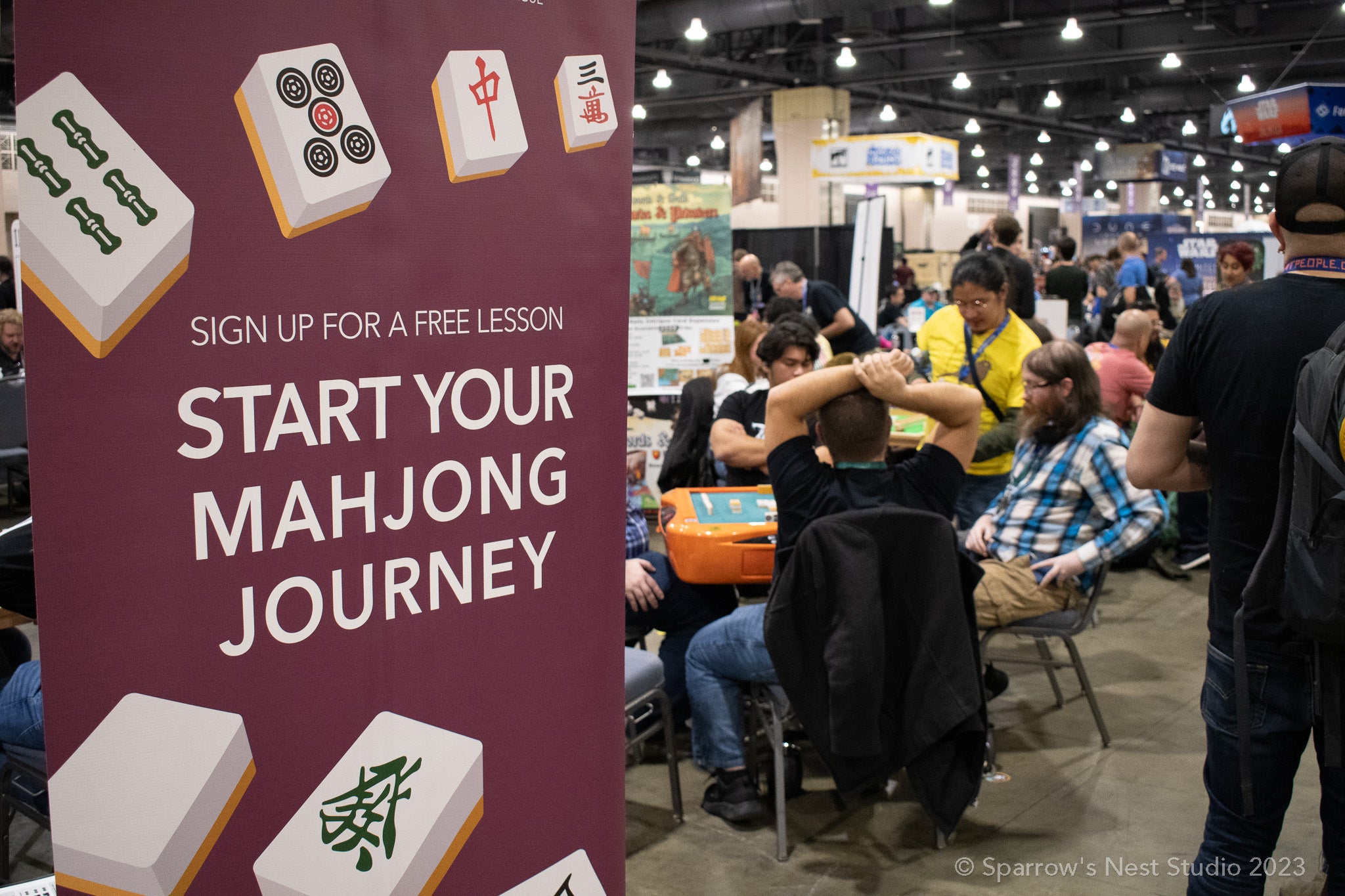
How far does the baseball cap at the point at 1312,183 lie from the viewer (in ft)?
5.34

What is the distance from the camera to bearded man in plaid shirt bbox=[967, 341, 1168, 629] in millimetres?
2988

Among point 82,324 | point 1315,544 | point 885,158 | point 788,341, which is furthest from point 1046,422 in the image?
point 885,158

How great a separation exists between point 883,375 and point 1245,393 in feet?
2.43

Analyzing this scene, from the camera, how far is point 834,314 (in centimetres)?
571

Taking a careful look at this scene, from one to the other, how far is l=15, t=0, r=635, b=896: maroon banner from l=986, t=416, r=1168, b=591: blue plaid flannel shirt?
2144mm

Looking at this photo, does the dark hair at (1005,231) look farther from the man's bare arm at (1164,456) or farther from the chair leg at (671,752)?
the man's bare arm at (1164,456)

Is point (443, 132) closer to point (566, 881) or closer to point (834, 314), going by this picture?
point (566, 881)

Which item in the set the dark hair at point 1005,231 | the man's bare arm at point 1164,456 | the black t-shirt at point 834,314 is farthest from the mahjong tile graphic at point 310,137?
the black t-shirt at point 834,314

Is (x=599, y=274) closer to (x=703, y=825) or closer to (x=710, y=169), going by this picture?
(x=703, y=825)

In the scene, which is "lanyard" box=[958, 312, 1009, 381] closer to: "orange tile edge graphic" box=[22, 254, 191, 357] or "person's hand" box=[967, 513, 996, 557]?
"person's hand" box=[967, 513, 996, 557]

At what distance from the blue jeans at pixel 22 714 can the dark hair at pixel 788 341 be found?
6.70 ft

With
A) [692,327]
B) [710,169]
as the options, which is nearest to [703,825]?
[692,327]

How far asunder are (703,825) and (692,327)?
307 centimetres

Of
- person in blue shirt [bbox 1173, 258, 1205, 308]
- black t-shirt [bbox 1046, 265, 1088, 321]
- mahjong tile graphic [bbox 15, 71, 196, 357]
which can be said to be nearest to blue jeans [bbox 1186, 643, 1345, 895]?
mahjong tile graphic [bbox 15, 71, 196, 357]
